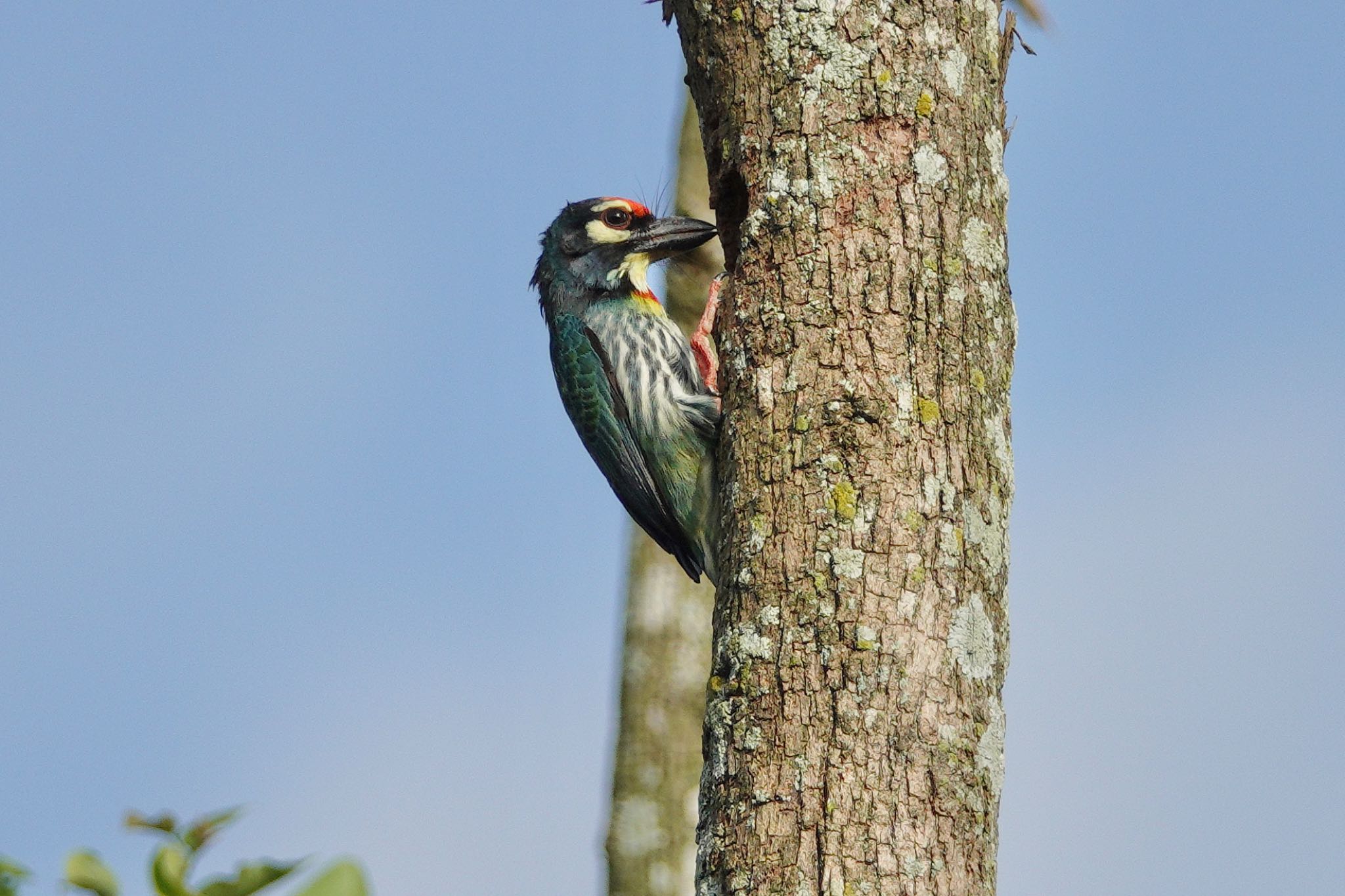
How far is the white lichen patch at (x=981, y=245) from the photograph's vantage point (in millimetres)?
3400

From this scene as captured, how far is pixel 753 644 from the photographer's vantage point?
3.09m

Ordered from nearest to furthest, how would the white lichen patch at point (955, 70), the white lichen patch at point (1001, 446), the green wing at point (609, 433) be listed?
the white lichen patch at point (1001, 446) < the white lichen patch at point (955, 70) < the green wing at point (609, 433)

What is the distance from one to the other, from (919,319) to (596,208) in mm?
2308

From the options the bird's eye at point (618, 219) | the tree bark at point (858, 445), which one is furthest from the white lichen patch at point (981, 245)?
the bird's eye at point (618, 219)

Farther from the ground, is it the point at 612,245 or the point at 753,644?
the point at 612,245

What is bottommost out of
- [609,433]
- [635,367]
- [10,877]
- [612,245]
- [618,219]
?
[10,877]

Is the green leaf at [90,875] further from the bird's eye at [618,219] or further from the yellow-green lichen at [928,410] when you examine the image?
the bird's eye at [618,219]

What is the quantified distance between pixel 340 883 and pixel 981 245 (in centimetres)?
271

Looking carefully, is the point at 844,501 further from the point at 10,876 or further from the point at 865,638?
the point at 10,876

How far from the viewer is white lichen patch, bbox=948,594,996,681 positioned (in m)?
3.03

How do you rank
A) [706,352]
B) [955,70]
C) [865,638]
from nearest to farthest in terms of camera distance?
[865,638] → [955,70] → [706,352]

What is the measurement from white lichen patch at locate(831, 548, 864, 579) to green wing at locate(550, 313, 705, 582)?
1.87 metres

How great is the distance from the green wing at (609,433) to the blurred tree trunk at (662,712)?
Result: 0.78m

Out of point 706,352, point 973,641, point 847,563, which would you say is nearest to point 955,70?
point 847,563
